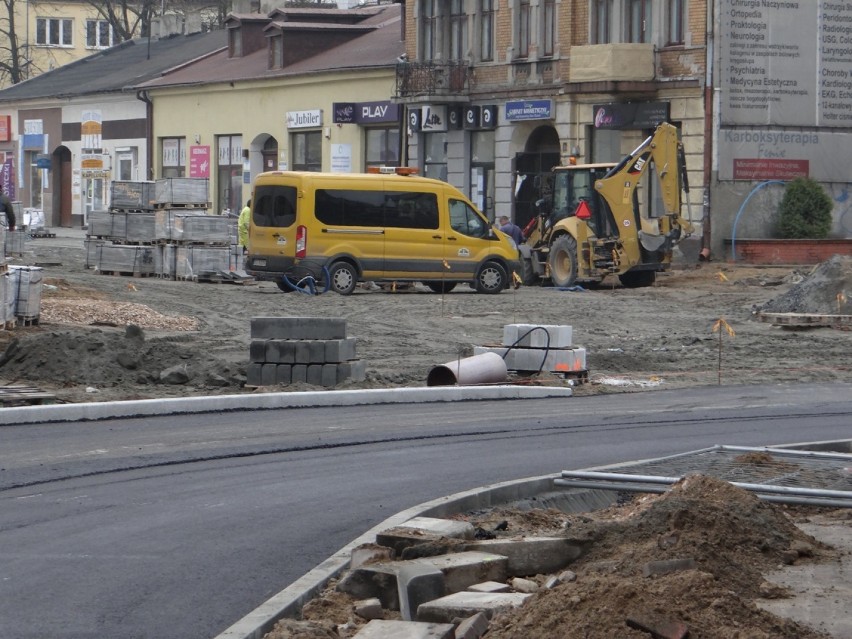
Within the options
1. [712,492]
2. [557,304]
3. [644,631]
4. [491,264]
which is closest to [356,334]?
[557,304]

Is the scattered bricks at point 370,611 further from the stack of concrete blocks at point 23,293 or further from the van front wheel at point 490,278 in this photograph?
the van front wheel at point 490,278

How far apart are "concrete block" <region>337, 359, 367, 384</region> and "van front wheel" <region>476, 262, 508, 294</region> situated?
14540mm

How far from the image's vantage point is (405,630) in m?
6.57

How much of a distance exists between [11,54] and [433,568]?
79459 millimetres

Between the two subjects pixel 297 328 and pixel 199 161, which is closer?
pixel 297 328

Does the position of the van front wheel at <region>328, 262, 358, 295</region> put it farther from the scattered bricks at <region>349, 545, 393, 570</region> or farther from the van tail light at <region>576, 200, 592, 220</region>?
the scattered bricks at <region>349, 545, 393, 570</region>

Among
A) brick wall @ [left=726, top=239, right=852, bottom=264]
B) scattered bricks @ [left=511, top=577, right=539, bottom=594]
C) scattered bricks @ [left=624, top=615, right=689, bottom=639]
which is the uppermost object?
brick wall @ [left=726, top=239, right=852, bottom=264]

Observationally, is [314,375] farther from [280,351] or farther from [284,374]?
[280,351]

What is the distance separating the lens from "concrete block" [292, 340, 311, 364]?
17.2 metres

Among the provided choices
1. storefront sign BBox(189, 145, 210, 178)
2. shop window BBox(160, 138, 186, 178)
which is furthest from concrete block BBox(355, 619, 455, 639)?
shop window BBox(160, 138, 186, 178)

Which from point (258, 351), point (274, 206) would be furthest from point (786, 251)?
point (258, 351)

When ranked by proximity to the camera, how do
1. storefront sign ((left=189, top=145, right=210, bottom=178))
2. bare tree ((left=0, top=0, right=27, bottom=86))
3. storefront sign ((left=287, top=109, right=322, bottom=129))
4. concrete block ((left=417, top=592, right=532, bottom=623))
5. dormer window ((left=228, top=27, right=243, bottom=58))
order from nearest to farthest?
concrete block ((left=417, top=592, right=532, bottom=623)) → storefront sign ((left=287, top=109, right=322, bottom=129)) → storefront sign ((left=189, top=145, right=210, bottom=178)) → dormer window ((left=228, top=27, right=243, bottom=58)) → bare tree ((left=0, top=0, right=27, bottom=86))

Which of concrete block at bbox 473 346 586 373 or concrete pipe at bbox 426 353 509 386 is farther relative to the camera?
concrete block at bbox 473 346 586 373

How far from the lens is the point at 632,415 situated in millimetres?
15922
